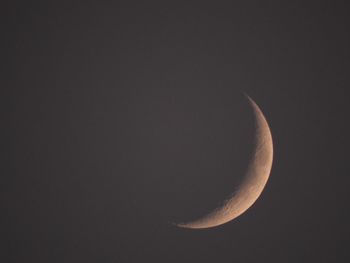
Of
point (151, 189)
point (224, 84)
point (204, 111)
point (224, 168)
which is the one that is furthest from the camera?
point (224, 84)

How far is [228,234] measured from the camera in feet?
19.6

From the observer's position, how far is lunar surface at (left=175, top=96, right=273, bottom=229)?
4.79 metres

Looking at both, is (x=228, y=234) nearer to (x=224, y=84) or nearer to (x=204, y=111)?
(x=204, y=111)

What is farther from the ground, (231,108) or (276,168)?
(231,108)

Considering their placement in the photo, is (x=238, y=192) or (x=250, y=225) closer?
(x=238, y=192)

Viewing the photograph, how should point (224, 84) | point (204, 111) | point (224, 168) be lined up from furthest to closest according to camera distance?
point (224, 84)
point (204, 111)
point (224, 168)

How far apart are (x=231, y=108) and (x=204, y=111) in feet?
2.09

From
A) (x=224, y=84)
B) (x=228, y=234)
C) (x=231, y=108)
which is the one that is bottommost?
(x=228, y=234)

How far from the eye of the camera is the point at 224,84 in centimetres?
588

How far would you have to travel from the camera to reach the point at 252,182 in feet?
16.1

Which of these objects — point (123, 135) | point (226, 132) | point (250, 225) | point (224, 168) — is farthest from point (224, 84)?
point (250, 225)

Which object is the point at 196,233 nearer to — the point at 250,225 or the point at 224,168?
the point at 250,225

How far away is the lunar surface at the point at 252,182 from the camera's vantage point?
4.79 metres

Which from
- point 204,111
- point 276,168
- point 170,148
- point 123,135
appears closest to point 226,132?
point 204,111
